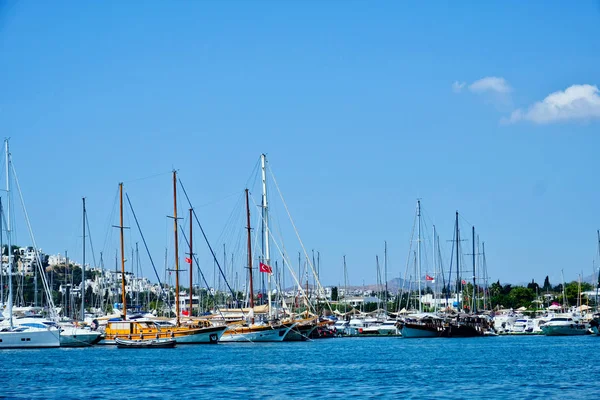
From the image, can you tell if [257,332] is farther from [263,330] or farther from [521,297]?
Answer: [521,297]

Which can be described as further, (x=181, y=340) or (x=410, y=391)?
(x=181, y=340)

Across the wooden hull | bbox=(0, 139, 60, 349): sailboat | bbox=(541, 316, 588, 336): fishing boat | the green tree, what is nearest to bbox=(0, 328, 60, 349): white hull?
bbox=(0, 139, 60, 349): sailboat

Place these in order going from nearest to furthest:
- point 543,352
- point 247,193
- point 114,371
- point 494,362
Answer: point 114,371 → point 494,362 → point 543,352 → point 247,193

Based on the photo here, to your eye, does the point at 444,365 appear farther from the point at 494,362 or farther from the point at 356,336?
the point at 356,336

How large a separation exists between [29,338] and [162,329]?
34.5 feet

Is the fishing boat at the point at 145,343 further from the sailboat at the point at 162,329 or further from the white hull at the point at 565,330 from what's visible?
the white hull at the point at 565,330

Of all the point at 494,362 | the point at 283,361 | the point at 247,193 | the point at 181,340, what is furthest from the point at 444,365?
the point at 247,193

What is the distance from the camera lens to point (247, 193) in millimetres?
89188

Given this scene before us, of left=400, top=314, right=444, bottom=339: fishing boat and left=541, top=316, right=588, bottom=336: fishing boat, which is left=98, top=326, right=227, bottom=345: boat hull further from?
left=541, top=316, right=588, bottom=336: fishing boat

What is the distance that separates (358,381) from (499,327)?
246 feet

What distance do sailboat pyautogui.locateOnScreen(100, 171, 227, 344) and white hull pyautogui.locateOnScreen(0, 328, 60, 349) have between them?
4396mm

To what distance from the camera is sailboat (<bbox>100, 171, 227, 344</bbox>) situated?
76125mm

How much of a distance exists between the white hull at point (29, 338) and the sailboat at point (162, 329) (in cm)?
440

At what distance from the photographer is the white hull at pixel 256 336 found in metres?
83.7
